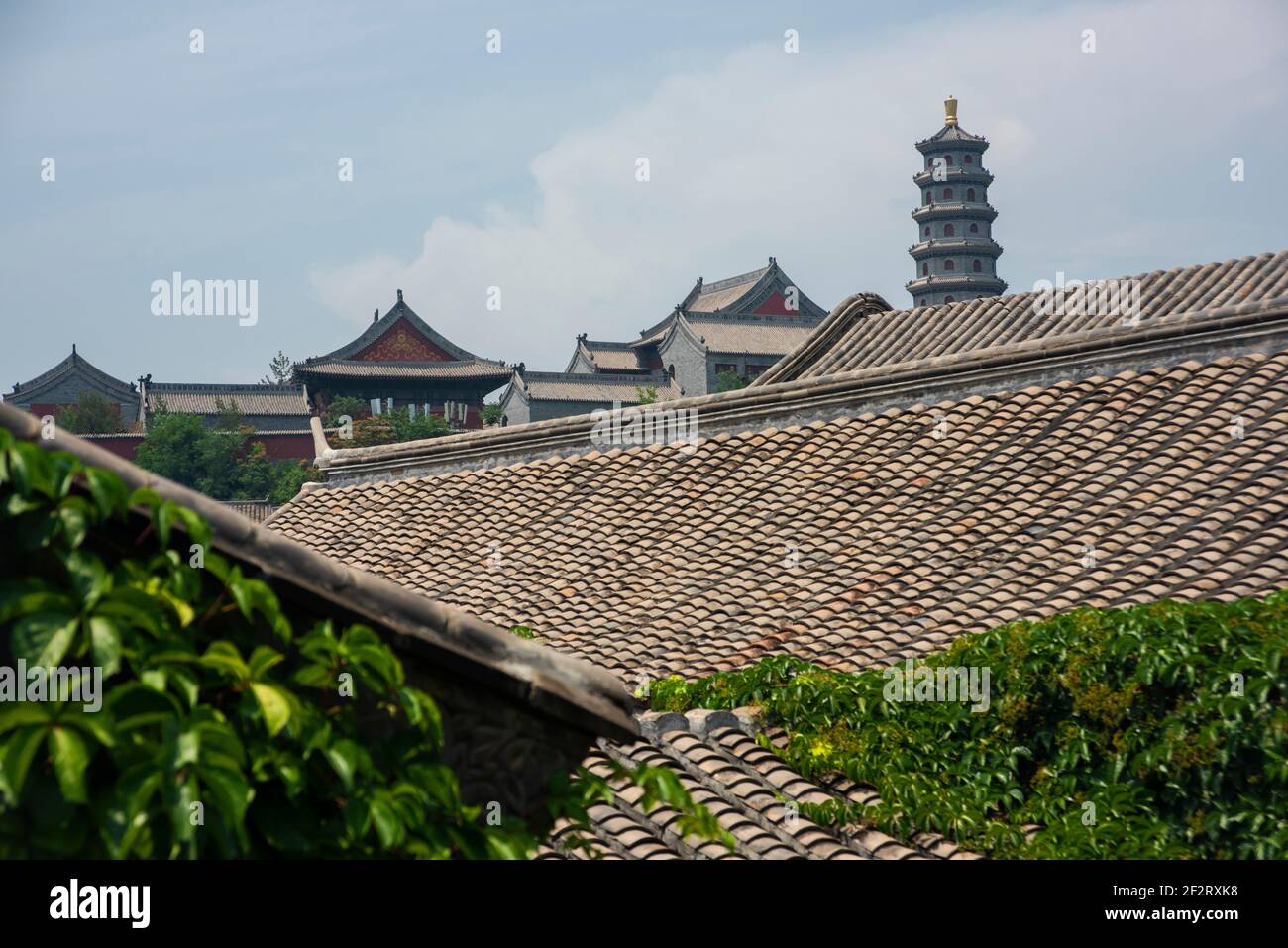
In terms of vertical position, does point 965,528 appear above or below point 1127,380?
below

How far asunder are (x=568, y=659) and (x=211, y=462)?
43.5 metres

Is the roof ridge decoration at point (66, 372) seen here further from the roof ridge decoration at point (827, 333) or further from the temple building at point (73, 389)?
the roof ridge decoration at point (827, 333)

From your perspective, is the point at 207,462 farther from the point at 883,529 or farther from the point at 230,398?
the point at 883,529

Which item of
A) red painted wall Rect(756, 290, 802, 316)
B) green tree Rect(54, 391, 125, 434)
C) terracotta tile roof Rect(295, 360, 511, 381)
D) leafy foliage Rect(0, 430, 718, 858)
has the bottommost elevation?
leafy foliage Rect(0, 430, 718, 858)

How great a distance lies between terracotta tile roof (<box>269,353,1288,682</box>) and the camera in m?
8.30

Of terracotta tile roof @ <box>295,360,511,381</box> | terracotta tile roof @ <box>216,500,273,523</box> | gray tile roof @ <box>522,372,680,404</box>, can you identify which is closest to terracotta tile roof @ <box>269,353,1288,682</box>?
terracotta tile roof @ <box>216,500,273,523</box>

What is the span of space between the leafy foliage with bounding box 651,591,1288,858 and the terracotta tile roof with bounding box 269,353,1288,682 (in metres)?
0.73

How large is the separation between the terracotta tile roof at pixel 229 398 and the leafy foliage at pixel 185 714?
46.6 meters

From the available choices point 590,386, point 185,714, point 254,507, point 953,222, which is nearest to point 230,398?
point 254,507

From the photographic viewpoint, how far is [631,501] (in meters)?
11.4

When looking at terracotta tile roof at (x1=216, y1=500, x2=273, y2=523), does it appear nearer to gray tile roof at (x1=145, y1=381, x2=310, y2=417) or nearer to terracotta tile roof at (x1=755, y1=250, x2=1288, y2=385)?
gray tile roof at (x1=145, y1=381, x2=310, y2=417)

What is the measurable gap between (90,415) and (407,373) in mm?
Answer: 11623

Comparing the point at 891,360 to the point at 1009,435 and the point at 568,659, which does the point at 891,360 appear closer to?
the point at 1009,435
